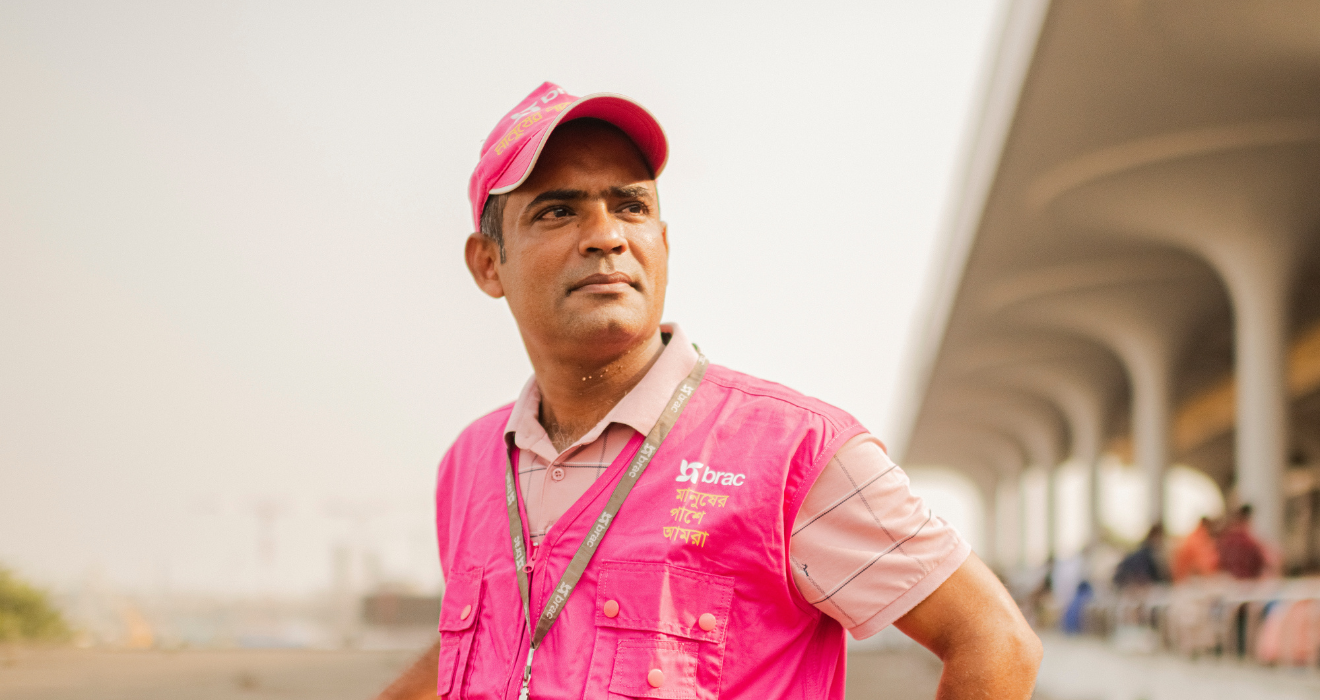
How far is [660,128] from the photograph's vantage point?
2037 mm

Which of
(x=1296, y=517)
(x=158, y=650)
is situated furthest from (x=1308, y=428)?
(x=158, y=650)

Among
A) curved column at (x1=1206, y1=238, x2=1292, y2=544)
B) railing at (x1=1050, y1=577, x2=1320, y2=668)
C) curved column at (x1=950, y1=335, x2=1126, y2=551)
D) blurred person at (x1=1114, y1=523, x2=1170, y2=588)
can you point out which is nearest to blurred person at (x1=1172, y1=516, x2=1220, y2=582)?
railing at (x1=1050, y1=577, x2=1320, y2=668)

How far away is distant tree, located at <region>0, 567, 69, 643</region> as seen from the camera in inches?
719

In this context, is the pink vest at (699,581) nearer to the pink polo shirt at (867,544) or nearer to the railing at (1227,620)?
the pink polo shirt at (867,544)

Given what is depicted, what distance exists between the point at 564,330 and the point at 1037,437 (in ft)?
159

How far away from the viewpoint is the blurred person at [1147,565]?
1551 centimetres

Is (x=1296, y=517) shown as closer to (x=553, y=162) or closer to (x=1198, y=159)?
(x=1198, y=159)

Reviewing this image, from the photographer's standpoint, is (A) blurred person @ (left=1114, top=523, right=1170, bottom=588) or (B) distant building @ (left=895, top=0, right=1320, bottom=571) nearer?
(B) distant building @ (left=895, top=0, right=1320, bottom=571)

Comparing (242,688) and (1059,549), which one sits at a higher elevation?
Answer: (242,688)

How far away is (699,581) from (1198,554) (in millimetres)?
12025

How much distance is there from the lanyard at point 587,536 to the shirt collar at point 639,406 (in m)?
0.02

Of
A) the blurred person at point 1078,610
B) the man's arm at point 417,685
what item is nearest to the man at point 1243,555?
the blurred person at point 1078,610

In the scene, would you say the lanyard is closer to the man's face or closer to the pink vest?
the pink vest

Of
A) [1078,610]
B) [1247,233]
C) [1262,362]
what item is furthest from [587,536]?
[1262,362]
